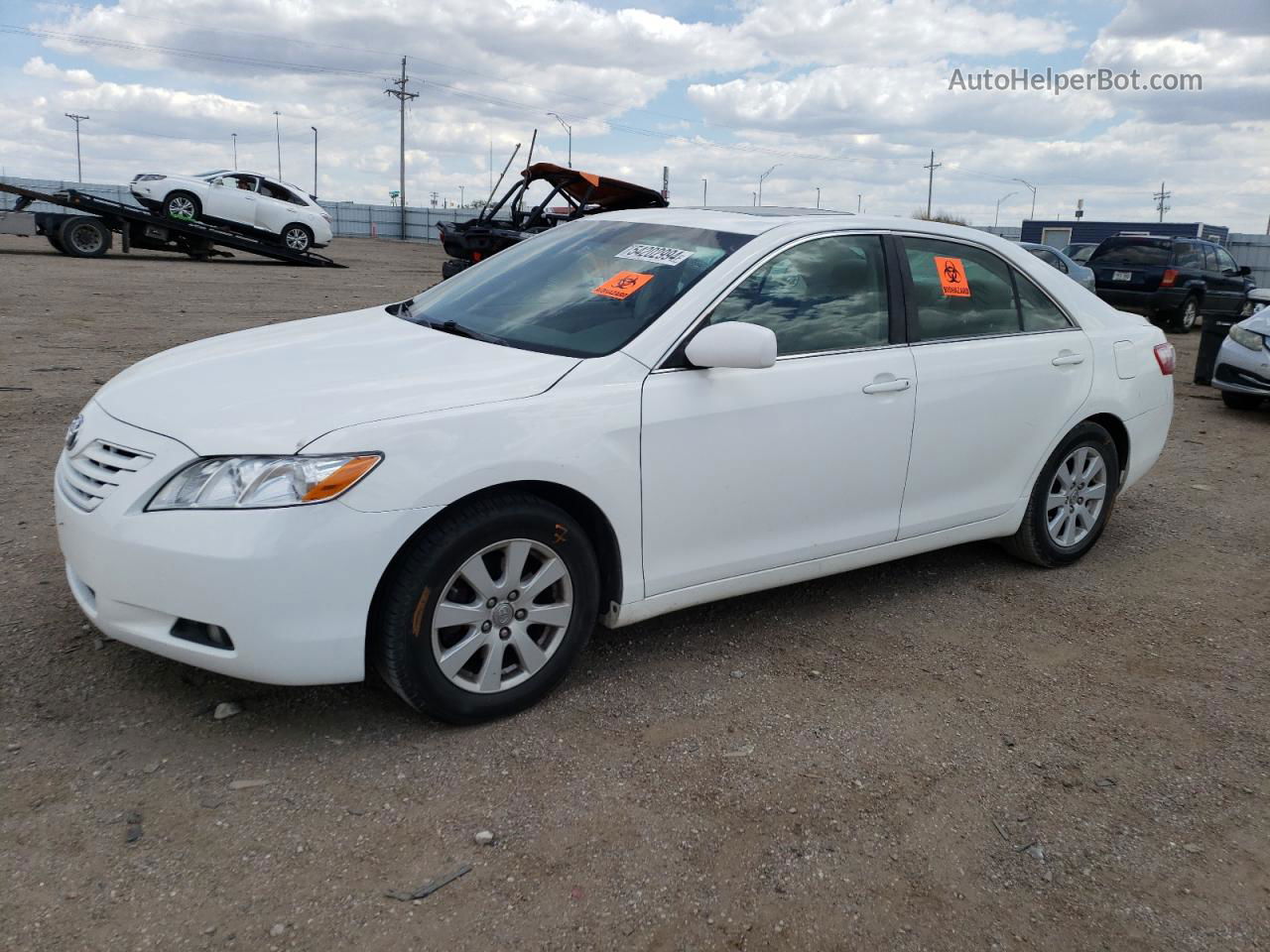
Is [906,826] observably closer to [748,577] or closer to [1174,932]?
[1174,932]

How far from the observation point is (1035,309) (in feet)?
15.4

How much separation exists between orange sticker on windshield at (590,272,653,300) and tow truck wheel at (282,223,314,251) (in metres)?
21.7

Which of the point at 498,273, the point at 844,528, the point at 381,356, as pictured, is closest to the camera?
the point at 381,356

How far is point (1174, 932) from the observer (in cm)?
256

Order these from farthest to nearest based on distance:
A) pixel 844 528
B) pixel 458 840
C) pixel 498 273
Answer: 1. pixel 498 273
2. pixel 844 528
3. pixel 458 840

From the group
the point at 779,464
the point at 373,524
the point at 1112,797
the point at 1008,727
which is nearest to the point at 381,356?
the point at 373,524

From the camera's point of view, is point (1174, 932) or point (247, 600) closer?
point (1174, 932)

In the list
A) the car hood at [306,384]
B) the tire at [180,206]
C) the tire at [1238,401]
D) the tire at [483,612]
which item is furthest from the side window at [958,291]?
the tire at [180,206]

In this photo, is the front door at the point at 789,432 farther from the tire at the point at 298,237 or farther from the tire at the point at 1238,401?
the tire at the point at 298,237

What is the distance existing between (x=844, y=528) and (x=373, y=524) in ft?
6.16

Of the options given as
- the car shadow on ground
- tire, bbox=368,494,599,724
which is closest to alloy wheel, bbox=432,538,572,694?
tire, bbox=368,494,599,724

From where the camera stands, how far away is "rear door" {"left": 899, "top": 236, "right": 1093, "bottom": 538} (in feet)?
13.8

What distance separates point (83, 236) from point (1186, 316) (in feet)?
68.6

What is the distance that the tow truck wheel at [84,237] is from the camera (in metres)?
21.3
